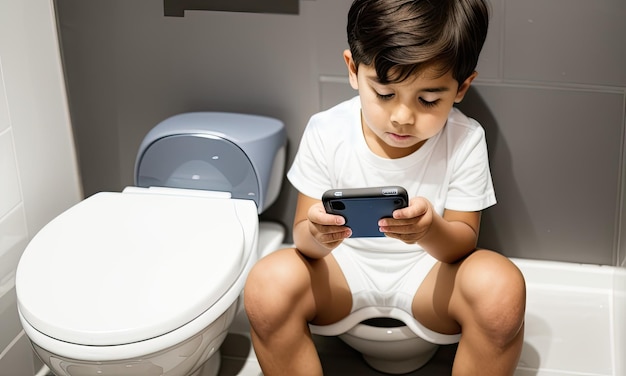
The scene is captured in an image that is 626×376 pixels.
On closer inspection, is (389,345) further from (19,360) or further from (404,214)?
(19,360)

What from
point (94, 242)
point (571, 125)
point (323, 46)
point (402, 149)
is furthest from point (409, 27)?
point (94, 242)

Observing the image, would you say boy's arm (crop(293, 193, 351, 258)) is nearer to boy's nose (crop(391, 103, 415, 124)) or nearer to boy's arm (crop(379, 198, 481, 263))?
boy's arm (crop(379, 198, 481, 263))

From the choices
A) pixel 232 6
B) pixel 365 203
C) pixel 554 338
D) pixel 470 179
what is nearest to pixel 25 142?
pixel 232 6

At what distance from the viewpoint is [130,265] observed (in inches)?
56.1

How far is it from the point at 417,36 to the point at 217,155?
0.54m

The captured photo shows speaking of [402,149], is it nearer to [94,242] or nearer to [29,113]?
[94,242]

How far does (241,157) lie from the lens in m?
1.71

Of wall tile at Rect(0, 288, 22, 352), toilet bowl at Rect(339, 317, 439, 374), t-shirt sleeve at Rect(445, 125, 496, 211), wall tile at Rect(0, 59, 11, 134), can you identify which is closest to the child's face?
t-shirt sleeve at Rect(445, 125, 496, 211)

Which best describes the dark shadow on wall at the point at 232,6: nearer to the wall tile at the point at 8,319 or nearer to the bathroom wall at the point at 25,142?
→ the bathroom wall at the point at 25,142

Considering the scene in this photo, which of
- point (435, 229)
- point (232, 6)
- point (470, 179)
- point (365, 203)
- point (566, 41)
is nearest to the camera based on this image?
point (365, 203)

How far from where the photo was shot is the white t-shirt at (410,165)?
1526 mm

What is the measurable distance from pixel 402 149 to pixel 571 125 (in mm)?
383

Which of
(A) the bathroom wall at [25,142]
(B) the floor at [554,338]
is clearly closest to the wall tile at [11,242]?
(A) the bathroom wall at [25,142]

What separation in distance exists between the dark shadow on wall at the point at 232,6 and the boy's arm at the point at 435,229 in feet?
1.68
